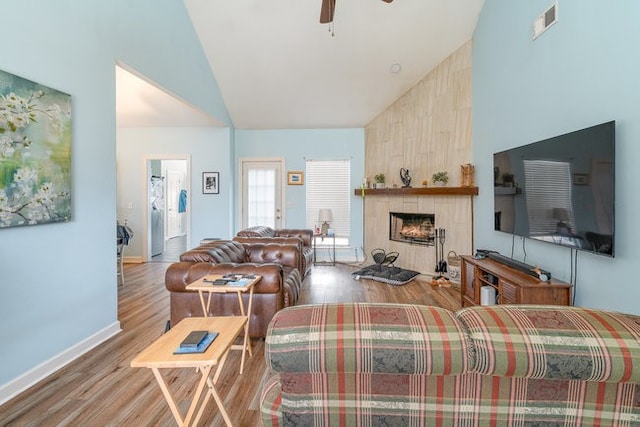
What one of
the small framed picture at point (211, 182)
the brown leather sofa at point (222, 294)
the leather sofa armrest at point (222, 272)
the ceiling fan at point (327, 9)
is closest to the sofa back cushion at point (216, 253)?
the brown leather sofa at point (222, 294)

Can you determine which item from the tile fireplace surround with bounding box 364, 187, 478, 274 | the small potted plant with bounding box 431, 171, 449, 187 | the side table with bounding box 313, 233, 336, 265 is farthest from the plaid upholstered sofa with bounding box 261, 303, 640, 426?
the side table with bounding box 313, 233, 336, 265

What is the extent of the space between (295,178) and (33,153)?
4.71 meters

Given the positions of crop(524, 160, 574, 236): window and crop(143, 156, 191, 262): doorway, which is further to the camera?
crop(143, 156, 191, 262): doorway

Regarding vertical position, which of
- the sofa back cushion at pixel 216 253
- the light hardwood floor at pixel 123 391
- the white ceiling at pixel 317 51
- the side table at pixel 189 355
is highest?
the white ceiling at pixel 317 51

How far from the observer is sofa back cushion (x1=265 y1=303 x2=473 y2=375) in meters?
0.89

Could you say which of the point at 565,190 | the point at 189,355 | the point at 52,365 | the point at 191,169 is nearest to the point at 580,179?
the point at 565,190

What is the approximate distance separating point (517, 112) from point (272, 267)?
3.01 metres

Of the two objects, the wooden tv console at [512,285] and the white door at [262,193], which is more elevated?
the white door at [262,193]

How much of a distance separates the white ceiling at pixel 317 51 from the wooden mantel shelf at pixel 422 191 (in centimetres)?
150

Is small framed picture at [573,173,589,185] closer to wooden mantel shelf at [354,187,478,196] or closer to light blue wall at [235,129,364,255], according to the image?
wooden mantel shelf at [354,187,478,196]

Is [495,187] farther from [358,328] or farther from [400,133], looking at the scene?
[358,328]

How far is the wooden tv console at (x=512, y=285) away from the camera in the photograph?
2490 millimetres

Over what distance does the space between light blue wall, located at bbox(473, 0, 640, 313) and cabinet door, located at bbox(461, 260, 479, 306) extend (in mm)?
456

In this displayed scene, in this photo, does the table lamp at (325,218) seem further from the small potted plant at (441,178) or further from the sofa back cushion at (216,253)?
the sofa back cushion at (216,253)
